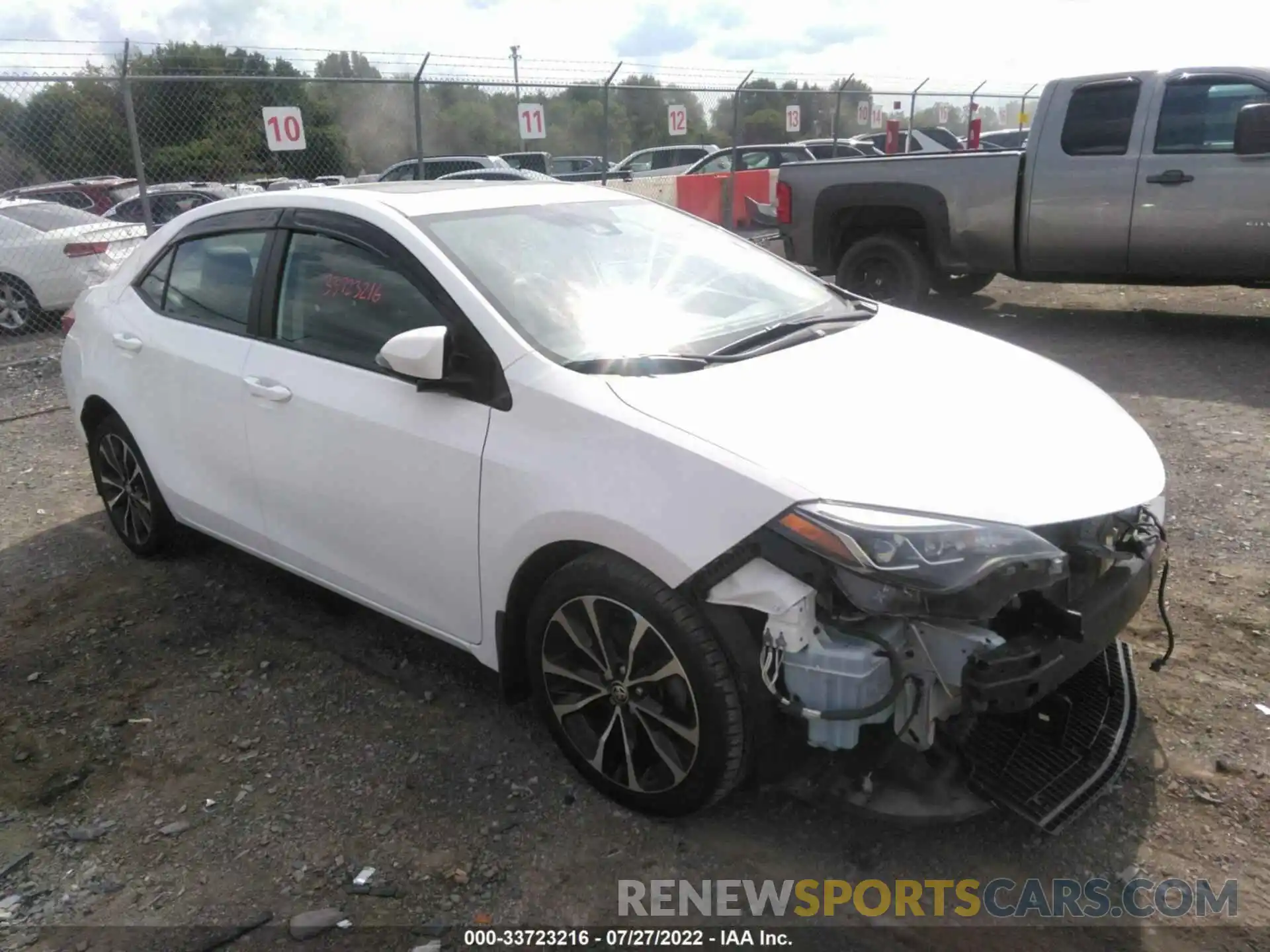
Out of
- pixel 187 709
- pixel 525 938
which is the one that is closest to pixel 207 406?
pixel 187 709

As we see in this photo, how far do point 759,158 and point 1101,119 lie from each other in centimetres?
1070

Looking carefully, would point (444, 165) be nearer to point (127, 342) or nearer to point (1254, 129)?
point (1254, 129)

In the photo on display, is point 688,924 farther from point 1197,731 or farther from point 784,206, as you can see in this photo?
point 784,206

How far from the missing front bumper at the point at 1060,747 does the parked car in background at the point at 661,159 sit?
19.3 m

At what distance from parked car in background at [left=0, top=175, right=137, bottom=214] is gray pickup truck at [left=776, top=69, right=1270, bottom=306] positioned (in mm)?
9476

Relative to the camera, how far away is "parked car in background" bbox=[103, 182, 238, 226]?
50.9 feet

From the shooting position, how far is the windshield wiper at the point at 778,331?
308 cm

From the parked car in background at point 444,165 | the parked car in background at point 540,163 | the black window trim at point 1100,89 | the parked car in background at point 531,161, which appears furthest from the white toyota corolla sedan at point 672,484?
the parked car in background at point 531,161

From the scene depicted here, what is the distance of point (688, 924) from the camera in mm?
2545

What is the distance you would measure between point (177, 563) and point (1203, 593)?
4522 millimetres

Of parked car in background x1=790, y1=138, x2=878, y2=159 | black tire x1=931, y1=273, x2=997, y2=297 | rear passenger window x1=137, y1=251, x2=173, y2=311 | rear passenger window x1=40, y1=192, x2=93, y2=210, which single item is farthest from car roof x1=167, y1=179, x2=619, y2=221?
parked car in background x1=790, y1=138, x2=878, y2=159

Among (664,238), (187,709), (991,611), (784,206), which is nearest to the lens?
(991,611)

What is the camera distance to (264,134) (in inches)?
536

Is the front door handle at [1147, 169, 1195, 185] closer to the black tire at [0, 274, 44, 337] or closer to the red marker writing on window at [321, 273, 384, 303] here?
→ the red marker writing on window at [321, 273, 384, 303]
